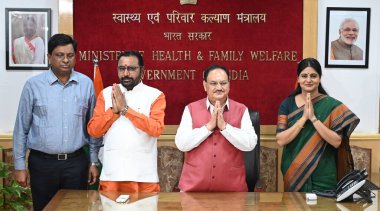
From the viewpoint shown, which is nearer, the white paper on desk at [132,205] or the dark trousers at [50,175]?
the white paper on desk at [132,205]

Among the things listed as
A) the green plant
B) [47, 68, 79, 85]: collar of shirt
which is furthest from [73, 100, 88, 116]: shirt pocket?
the green plant

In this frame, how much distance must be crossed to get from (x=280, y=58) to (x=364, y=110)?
36.3 inches

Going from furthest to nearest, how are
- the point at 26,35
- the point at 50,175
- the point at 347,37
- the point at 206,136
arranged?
the point at 347,37
the point at 26,35
the point at 50,175
the point at 206,136

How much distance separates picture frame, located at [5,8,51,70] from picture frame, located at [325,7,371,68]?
8.34 feet

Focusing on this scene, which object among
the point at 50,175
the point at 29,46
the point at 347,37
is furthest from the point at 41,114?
the point at 347,37

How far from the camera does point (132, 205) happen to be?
9.80 ft

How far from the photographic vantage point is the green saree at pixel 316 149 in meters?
3.81

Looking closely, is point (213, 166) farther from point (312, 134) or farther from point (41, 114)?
point (41, 114)

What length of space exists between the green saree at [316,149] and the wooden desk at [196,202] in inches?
19.6

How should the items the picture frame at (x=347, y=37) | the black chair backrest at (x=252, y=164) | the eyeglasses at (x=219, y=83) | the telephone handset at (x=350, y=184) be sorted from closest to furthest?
the telephone handset at (x=350, y=184) → the eyeglasses at (x=219, y=83) → the black chair backrest at (x=252, y=164) → the picture frame at (x=347, y=37)

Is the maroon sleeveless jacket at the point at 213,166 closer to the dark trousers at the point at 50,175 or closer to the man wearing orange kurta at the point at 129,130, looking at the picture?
the man wearing orange kurta at the point at 129,130

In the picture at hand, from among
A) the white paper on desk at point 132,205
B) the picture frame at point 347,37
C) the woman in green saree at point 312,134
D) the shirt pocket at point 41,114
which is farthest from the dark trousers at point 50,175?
the picture frame at point 347,37

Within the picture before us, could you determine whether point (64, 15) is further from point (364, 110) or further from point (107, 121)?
point (364, 110)

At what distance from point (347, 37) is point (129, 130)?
2.53 metres
